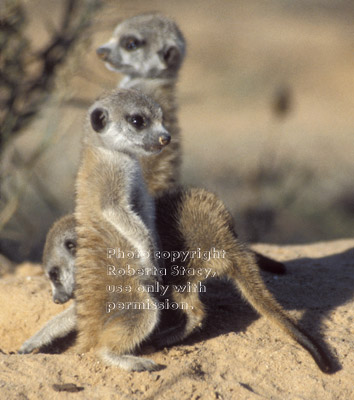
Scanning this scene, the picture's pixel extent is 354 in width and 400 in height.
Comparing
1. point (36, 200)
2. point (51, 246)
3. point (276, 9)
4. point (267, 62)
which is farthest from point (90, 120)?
point (276, 9)

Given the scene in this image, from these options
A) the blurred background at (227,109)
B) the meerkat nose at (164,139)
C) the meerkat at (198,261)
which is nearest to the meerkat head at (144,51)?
the blurred background at (227,109)

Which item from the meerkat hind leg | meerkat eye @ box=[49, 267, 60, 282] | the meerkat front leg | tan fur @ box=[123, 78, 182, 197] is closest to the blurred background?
tan fur @ box=[123, 78, 182, 197]

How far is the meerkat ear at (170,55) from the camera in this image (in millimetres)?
5207

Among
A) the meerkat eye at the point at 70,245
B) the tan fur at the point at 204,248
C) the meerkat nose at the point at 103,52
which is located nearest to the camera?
the tan fur at the point at 204,248

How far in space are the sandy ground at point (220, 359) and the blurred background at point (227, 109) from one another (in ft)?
4.38

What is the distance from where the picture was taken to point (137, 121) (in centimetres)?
374

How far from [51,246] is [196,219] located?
3.17ft

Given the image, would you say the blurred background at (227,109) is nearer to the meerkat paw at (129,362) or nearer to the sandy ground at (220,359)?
the sandy ground at (220,359)

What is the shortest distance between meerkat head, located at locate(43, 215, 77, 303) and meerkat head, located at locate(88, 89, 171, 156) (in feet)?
2.08

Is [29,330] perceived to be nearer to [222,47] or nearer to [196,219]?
[196,219]

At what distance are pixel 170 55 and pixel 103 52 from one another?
22.0 inches

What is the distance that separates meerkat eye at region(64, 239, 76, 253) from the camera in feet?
12.9

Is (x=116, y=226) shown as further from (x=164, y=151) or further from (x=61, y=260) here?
(x=164, y=151)

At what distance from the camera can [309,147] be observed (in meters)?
12.9
